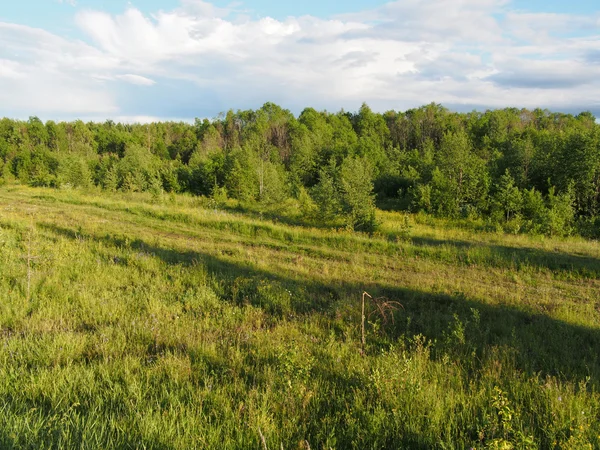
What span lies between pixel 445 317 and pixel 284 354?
4.06 meters

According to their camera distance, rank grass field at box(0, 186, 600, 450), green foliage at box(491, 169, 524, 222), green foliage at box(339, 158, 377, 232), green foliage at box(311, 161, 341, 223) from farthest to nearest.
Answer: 1. green foliage at box(491, 169, 524, 222)
2. green foliage at box(311, 161, 341, 223)
3. green foliage at box(339, 158, 377, 232)
4. grass field at box(0, 186, 600, 450)

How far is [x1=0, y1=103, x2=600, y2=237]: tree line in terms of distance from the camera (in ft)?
82.4

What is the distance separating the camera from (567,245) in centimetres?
1636

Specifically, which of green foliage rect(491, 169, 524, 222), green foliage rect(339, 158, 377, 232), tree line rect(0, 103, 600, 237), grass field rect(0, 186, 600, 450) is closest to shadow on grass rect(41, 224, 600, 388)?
grass field rect(0, 186, 600, 450)

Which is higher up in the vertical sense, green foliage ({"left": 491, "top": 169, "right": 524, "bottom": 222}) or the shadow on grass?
green foliage ({"left": 491, "top": 169, "right": 524, "bottom": 222})

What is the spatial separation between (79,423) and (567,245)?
19354 millimetres

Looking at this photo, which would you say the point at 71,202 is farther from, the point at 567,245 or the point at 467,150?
the point at 467,150

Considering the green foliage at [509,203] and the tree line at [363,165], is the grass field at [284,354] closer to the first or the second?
the tree line at [363,165]

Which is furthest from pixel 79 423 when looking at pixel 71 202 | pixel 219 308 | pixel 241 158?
pixel 241 158

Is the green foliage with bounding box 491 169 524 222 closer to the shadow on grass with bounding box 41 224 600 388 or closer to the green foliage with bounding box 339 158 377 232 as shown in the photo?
the green foliage with bounding box 339 158 377 232

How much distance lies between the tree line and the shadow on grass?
11577 millimetres

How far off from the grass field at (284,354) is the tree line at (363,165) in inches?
464

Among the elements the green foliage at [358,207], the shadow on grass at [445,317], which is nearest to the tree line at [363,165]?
the green foliage at [358,207]

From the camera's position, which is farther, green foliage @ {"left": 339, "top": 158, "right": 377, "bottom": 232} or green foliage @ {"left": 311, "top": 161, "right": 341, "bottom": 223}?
green foliage @ {"left": 311, "top": 161, "right": 341, "bottom": 223}
